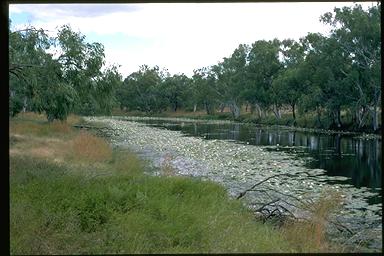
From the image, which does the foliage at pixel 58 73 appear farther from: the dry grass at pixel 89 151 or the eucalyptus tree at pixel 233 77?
the eucalyptus tree at pixel 233 77

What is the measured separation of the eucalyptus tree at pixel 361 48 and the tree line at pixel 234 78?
0.07 metres

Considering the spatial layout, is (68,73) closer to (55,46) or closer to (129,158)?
→ (55,46)

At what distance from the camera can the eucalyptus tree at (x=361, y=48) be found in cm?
3109

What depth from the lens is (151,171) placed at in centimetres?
1381

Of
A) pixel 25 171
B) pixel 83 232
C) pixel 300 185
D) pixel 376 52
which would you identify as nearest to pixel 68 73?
pixel 25 171

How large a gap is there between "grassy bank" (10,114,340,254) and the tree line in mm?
7415

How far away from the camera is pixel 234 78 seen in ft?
191

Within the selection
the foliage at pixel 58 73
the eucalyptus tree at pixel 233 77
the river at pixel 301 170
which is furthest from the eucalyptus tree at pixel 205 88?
the river at pixel 301 170

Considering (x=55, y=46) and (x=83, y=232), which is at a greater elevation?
(x=55, y=46)

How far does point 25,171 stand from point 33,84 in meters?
4.85

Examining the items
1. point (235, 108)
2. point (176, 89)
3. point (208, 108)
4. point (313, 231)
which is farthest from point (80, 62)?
point (208, 108)

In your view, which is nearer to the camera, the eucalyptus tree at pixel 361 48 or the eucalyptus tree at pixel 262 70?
the eucalyptus tree at pixel 361 48

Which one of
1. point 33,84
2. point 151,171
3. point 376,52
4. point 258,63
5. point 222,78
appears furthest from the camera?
point 222,78

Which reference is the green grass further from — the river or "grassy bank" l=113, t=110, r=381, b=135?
"grassy bank" l=113, t=110, r=381, b=135
